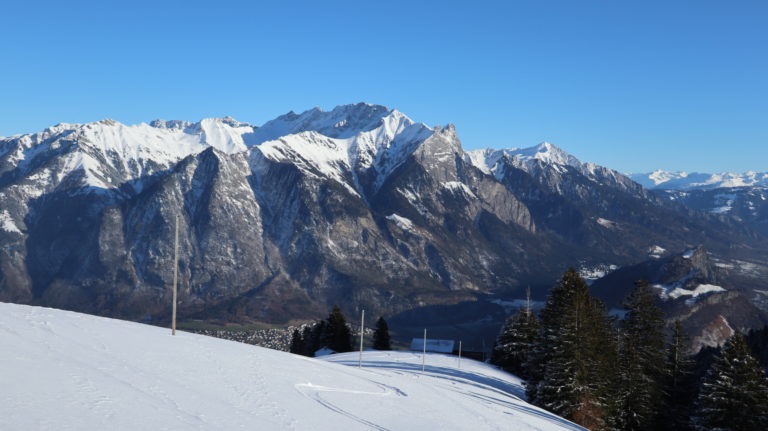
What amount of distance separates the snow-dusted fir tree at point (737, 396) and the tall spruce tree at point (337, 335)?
2582 inches

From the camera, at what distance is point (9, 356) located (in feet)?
66.8

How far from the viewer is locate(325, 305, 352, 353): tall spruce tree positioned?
10519cm

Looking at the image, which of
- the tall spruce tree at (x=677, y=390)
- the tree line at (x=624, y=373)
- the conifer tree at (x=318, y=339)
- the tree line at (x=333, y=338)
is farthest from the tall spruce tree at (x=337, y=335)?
the tall spruce tree at (x=677, y=390)

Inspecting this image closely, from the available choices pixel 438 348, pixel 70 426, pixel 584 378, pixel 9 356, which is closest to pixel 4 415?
pixel 70 426

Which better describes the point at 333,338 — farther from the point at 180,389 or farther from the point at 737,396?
the point at 180,389

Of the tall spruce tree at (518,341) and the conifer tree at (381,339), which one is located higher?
the tall spruce tree at (518,341)

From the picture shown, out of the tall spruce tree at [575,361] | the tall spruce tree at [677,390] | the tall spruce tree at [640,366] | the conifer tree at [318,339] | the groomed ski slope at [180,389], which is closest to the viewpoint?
the groomed ski slope at [180,389]

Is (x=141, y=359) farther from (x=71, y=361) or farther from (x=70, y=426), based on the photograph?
(x=70, y=426)

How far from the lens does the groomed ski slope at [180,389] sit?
17359 mm

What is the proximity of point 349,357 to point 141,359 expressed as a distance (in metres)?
56.2

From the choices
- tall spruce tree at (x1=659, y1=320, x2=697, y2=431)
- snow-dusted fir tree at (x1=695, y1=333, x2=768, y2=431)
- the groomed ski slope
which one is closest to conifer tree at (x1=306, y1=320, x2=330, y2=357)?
tall spruce tree at (x1=659, y1=320, x2=697, y2=431)

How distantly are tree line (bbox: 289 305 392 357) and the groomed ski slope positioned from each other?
238 ft

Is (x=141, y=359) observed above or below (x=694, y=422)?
above

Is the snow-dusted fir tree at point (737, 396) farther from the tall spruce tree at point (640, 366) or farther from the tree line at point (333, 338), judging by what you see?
the tree line at point (333, 338)
